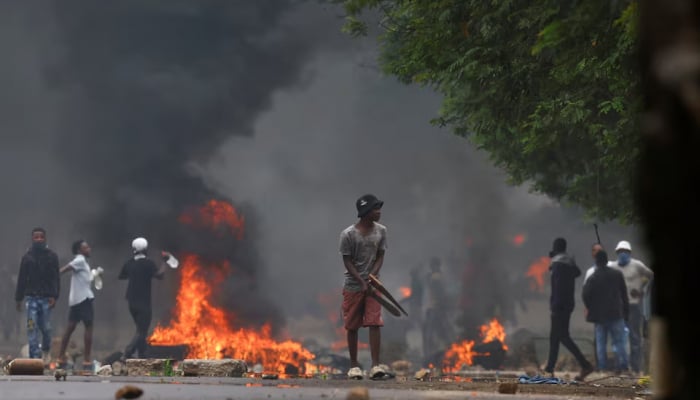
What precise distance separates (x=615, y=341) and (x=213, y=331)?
793cm

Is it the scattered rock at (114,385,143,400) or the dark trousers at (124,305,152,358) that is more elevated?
the dark trousers at (124,305,152,358)

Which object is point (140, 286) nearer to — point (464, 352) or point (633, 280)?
point (464, 352)

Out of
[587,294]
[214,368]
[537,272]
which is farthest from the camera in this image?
[537,272]

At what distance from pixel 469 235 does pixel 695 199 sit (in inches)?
1196

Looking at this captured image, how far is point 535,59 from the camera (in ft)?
31.1

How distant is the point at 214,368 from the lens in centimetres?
955

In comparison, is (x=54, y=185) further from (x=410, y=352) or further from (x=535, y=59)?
(x=535, y=59)

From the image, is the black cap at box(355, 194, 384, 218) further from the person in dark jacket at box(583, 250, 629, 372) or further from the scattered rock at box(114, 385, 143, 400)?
the person in dark jacket at box(583, 250, 629, 372)

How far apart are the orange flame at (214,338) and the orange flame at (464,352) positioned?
3.56 metres

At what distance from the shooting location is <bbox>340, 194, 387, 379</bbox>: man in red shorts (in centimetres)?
902

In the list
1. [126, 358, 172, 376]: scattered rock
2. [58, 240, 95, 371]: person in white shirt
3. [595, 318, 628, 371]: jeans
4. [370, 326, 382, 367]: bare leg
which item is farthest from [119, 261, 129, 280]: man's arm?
[595, 318, 628, 371]: jeans

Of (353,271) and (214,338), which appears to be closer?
(353,271)

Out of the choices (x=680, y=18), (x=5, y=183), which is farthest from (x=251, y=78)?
(x=680, y=18)

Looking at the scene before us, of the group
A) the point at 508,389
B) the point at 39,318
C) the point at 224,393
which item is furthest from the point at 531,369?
the point at 224,393
